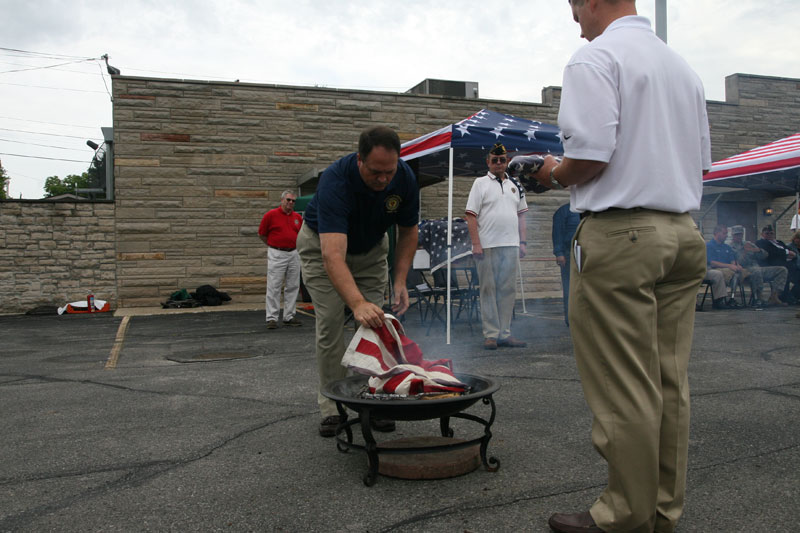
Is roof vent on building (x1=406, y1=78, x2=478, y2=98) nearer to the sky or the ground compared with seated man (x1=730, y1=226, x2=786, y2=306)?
nearer to the sky

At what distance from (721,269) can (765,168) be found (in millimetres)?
2124

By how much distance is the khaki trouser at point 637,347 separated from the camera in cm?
205

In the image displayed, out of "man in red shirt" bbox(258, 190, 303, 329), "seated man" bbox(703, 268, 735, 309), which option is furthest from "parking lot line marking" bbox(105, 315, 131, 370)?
"seated man" bbox(703, 268, 735, 309)

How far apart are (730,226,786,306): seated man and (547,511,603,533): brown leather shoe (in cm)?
1107

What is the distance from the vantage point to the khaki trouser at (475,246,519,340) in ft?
22.5

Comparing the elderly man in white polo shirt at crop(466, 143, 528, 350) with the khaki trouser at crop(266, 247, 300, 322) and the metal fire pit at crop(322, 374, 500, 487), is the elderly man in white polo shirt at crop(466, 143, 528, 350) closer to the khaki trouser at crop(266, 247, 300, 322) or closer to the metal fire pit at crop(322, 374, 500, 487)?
the khaki trouser at crop(266, 247, 300, 322)

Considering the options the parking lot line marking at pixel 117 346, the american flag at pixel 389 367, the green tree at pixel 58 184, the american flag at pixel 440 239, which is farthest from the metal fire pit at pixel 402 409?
the green tree at pixel 58 184

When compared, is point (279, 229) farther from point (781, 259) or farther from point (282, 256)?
point (781, 259)

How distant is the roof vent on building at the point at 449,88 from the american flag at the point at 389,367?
40.9 feet

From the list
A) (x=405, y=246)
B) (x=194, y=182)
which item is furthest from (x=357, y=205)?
(x=194, y=182)

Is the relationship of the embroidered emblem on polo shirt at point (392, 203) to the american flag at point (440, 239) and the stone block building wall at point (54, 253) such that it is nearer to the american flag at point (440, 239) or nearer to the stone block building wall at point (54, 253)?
the american flag at point (440, 239)

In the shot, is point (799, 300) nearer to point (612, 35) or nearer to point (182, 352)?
point (182, 352)

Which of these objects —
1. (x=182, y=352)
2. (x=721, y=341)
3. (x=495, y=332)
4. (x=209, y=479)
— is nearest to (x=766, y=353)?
(x=721, y=341)

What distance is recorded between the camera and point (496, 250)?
6.93 metres
